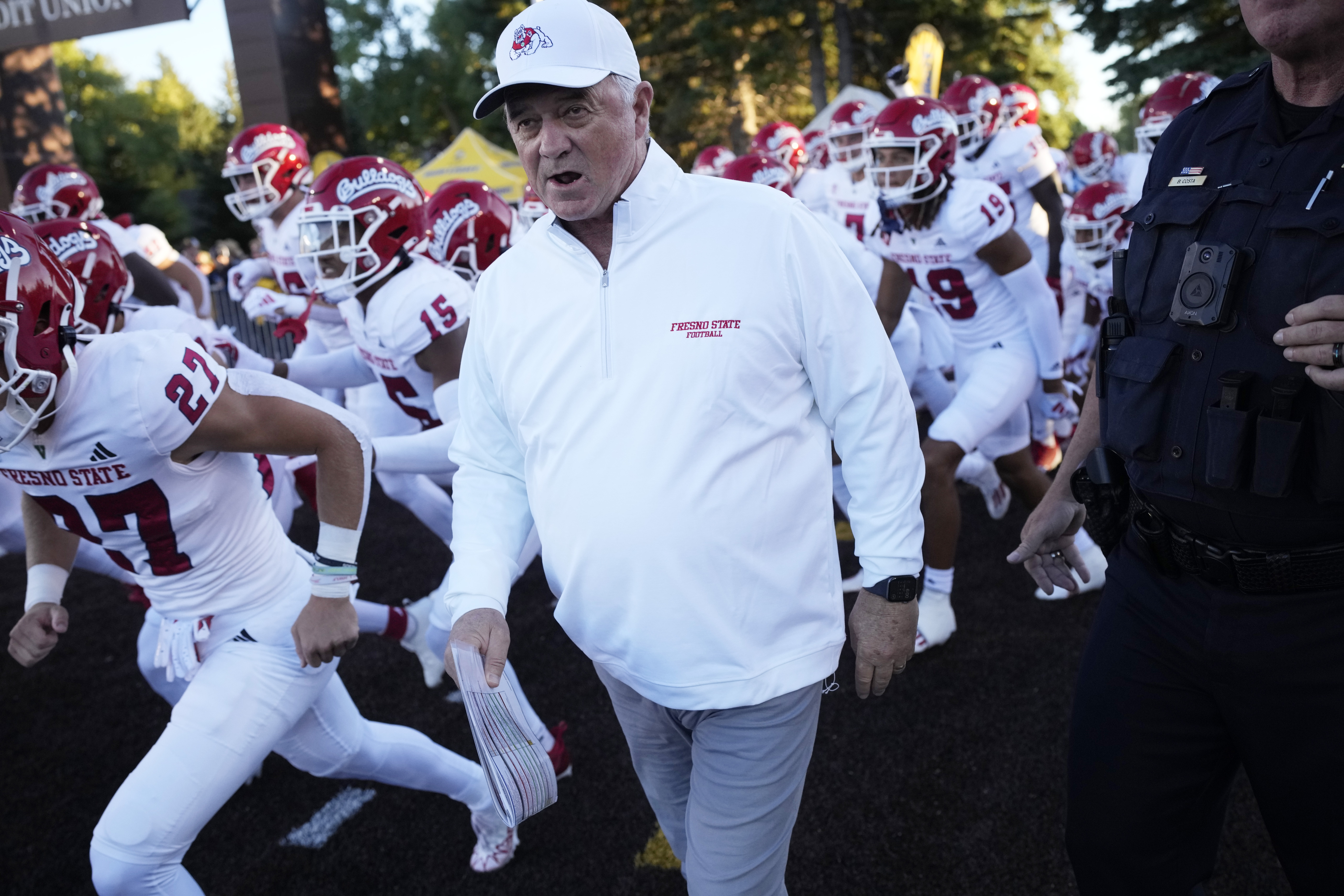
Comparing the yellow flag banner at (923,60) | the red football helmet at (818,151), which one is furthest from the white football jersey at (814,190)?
the yellow flag banner at (923,60)

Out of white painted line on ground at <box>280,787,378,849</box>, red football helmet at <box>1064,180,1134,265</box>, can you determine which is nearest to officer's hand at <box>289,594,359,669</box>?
white painted line on ground at <box>280,787,378,849</box>

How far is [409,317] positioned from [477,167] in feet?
40.4

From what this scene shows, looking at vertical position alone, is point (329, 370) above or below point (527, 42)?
below

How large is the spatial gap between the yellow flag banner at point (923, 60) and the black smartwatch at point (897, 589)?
12504 mm

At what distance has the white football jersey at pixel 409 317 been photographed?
3834mm

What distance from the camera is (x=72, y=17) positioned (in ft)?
38.4

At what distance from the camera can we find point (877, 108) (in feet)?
38.0

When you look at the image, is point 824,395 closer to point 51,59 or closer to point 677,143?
point 51,59

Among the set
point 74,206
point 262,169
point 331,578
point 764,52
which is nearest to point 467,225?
point 262,169

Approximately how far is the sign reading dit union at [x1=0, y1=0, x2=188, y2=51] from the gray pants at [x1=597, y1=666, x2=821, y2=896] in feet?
40.6

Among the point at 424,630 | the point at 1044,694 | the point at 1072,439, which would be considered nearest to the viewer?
the point at 1072,439

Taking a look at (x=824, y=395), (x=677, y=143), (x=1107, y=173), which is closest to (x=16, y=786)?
(x=824, y=395)

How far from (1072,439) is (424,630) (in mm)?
3245

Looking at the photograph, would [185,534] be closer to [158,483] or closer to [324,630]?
[158,483]
